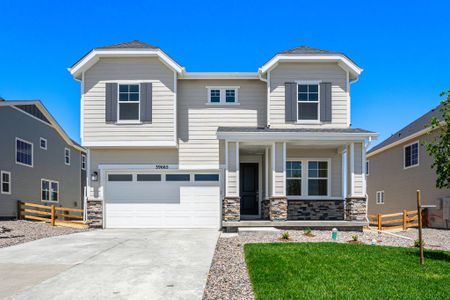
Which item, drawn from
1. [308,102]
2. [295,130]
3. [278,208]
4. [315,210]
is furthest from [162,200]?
[308,102]

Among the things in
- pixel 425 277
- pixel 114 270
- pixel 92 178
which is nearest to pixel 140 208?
pixel 92 178

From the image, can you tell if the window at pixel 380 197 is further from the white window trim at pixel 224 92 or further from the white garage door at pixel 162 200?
the white garage door at pixel 162 200

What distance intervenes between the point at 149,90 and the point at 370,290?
35.7 ft

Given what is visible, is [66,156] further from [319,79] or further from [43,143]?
[319,79]

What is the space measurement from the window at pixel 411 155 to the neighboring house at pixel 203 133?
5.94 metres

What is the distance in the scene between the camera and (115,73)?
1507 centimetres

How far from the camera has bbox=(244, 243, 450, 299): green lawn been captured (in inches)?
241

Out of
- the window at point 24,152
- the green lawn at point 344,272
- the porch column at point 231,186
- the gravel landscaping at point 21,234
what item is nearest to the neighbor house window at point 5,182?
the window at point 24,152

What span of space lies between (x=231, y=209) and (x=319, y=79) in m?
5.98

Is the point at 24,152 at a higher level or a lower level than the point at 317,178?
higher

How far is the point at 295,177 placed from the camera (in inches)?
632

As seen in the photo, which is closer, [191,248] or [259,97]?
[191,248]

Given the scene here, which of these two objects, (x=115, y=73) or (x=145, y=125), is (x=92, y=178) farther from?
(x=115, y=73)

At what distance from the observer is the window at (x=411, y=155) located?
65.1 feet
